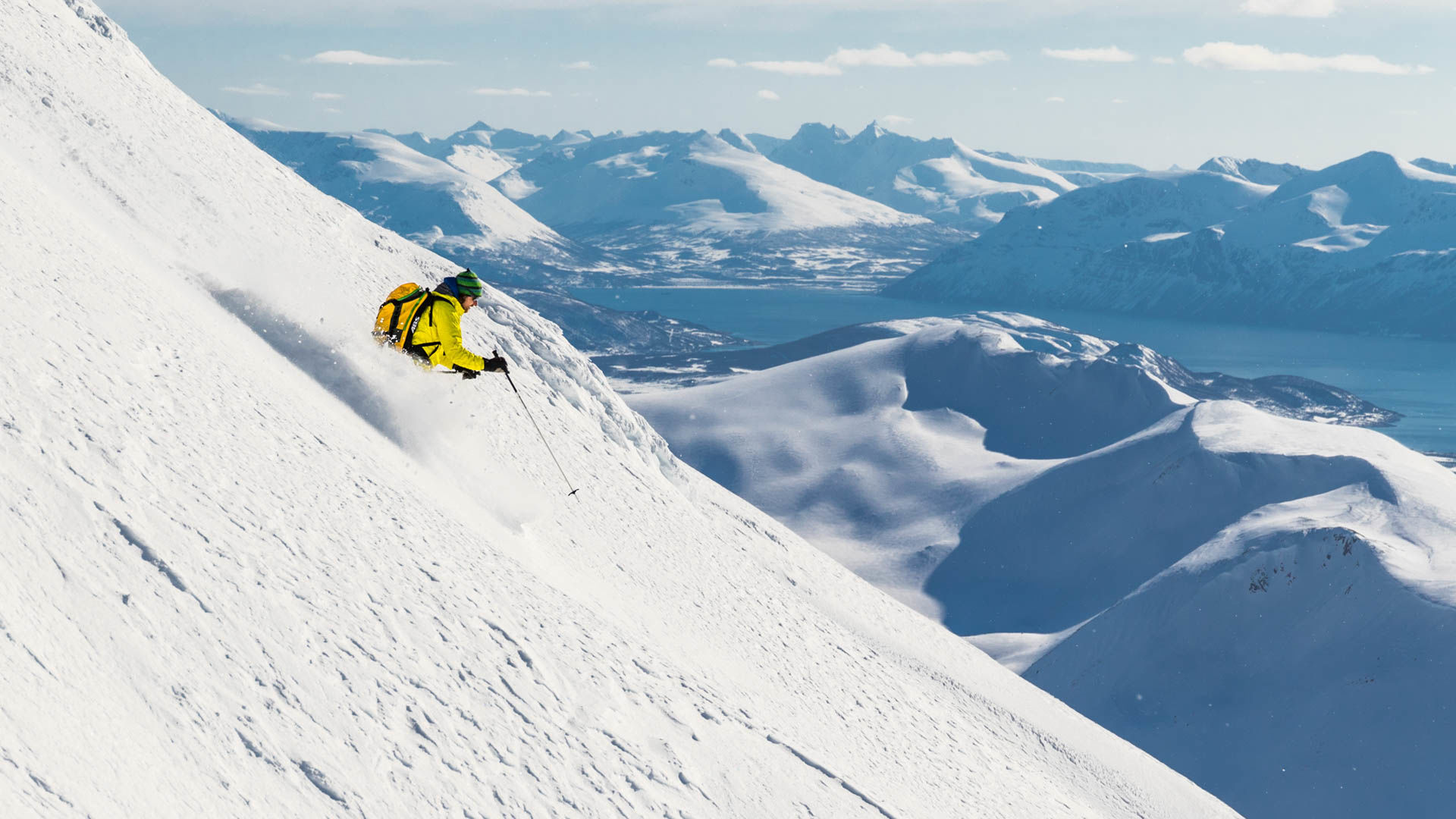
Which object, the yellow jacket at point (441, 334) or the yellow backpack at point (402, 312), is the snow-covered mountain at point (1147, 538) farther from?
the yellow backpack at point (402, 312)

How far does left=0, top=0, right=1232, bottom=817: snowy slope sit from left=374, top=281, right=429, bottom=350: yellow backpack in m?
1.59

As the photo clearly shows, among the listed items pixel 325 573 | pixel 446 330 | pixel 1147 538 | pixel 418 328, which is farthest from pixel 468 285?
pixel 1147 538

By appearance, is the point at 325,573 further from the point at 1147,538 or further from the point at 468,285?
the point at 1147,538

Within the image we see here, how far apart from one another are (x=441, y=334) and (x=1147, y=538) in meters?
57.2

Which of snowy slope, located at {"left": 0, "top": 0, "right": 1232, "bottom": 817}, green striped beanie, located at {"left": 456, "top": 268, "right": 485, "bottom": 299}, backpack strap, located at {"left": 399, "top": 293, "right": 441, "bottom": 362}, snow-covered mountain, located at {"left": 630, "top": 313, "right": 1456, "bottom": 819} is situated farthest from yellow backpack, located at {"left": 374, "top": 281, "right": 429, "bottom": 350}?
snow-covered mountain, located at {"left": 630, "top": 313, "right": 1456, "bottom": 819}

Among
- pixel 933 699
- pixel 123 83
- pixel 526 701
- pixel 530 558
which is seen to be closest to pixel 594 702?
pixel 526 701

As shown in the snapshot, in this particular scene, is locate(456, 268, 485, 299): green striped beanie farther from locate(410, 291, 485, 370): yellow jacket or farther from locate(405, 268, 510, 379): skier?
locate(410, 291, 485, 370): yellow jacket

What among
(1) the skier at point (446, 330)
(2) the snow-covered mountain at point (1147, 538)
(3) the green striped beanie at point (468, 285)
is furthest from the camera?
(2) the snow-covered mountain at point (1147, 538)

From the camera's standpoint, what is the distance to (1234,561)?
165 ft

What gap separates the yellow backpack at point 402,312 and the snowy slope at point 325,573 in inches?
62.6

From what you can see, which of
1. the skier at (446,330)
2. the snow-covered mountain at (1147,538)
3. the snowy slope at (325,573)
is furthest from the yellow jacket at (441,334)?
the snow-covered mountain at (1147,538)

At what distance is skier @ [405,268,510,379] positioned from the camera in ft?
48.6

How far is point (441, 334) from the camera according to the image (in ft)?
49.5

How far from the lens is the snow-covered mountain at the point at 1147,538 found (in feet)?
133
